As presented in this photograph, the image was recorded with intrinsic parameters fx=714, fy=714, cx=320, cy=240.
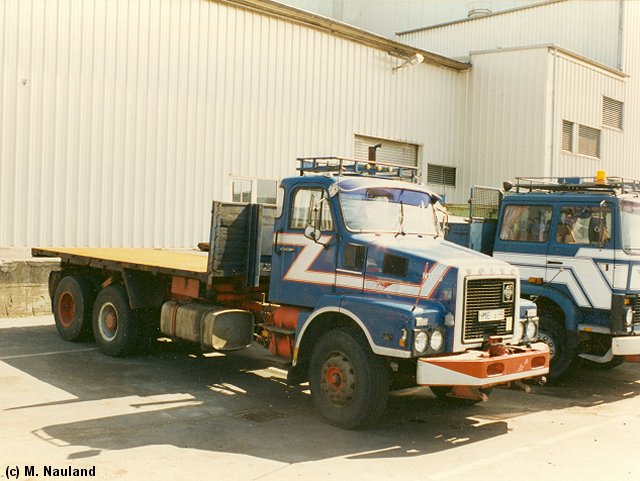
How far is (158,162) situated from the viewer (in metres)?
16.1

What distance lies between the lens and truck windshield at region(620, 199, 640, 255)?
9375 mm

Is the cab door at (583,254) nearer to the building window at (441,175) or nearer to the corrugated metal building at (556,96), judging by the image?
the building window at (441,175)

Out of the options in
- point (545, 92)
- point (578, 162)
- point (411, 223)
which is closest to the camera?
point (411, 223)

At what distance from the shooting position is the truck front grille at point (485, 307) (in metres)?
7.24

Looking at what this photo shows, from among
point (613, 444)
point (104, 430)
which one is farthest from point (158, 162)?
point (613, 444)

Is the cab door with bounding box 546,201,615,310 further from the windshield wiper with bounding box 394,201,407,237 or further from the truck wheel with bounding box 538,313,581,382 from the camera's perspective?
the windshield wiper with bounding box 394,201,407,237

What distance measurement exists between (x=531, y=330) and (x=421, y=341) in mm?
1769

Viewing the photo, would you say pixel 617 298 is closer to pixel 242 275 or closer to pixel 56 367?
pixel 242 275

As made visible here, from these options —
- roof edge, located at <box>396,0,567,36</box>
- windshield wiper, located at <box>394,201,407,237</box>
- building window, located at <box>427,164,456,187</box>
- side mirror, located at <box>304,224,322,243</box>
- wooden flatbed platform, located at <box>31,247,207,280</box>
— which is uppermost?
roof edge, located at <box>396,0,567,36</box>

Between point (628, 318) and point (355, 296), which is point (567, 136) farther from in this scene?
point (355, 296)

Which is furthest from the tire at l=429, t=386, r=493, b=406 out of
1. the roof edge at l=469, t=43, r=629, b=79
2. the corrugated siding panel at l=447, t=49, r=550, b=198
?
the roof edge at l=469, t=43, r=629, b=79

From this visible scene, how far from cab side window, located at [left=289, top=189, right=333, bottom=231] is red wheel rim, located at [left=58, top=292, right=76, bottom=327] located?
4994 mm

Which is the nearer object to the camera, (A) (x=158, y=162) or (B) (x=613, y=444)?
(B) (x=613, y=444)

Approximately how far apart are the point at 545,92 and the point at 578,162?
308 centimetres
